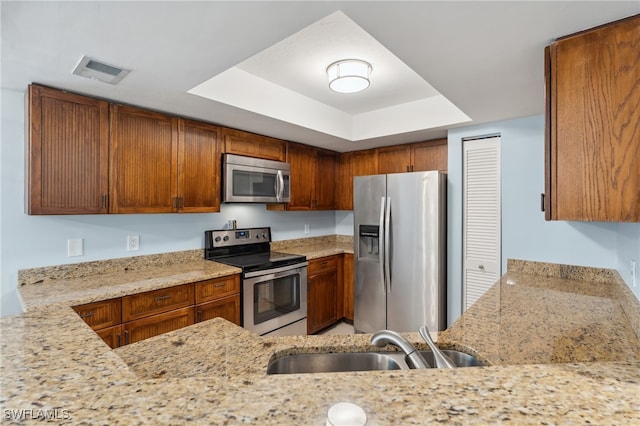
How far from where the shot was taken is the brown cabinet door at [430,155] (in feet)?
10.9

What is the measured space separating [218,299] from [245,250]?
2.98 feet

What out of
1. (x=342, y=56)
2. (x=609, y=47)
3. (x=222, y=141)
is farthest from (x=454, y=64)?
(x=222, y=141)

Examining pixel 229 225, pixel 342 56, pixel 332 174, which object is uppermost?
A: pixel 342 56

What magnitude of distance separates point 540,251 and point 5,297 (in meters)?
3.84

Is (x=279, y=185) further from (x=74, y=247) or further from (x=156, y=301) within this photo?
(x=74, y=247)

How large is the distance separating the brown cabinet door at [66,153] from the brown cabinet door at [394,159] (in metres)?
2.73

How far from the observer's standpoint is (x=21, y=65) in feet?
5.59

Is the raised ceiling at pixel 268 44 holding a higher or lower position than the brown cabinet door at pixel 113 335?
higher

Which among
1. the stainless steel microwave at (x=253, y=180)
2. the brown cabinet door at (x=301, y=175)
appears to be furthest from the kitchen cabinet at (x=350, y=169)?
the stainless steel microwave at (x=253, y=180)

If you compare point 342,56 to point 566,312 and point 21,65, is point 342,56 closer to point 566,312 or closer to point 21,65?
point 21,65

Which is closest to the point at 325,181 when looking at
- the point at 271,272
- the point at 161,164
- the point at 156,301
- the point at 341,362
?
the point at 271,272

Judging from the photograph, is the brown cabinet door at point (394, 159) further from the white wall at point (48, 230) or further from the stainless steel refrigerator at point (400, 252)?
the white wall at point (48, 230)

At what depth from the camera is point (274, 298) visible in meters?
2.95

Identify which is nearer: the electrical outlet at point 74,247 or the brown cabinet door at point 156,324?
the brown cabinet door at point 156,324
